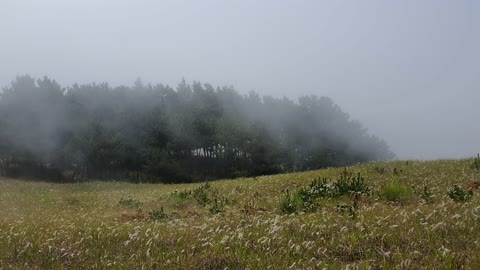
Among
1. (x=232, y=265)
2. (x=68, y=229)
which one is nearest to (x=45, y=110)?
(x=68, y=229)

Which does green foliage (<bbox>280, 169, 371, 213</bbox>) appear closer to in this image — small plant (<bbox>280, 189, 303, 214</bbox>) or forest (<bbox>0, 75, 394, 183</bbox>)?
small plant (<bbox>280, 189, 303, 214</bbox>)

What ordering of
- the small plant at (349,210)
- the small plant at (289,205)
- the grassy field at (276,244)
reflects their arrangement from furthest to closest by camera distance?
the small plant at (289,205) → the small plant at (349,210) → the grassy field at (276,244)

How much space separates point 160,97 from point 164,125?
11083mm

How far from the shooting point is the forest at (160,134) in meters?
63.6

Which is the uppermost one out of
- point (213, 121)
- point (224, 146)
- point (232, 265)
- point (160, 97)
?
point (160, 97)

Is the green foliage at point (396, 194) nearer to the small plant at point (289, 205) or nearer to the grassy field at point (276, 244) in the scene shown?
the grassy field at point (276, 244)

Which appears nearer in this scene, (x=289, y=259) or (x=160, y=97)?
(x=289, y=259)

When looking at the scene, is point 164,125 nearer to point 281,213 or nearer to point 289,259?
point 281,213

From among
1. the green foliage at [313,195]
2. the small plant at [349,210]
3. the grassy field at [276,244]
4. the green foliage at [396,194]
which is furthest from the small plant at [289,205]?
the green foliage at [396,194]

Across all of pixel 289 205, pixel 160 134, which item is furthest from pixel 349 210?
pixel 160 134

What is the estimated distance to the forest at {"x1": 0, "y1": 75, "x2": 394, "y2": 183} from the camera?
6362cm

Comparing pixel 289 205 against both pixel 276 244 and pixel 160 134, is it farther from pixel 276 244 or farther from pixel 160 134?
pixel 160 134

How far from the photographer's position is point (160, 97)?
79688 millimetres

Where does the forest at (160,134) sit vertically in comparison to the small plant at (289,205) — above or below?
above
